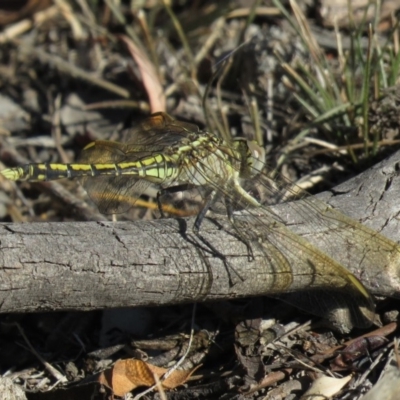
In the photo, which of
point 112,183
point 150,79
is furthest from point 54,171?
point 150,79

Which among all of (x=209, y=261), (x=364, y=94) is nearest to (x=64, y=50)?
(x=364, y=94)

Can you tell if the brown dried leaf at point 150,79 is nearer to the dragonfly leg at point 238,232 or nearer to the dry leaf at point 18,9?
the dry leaf at point 18,9

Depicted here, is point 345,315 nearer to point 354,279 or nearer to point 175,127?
point 354,279

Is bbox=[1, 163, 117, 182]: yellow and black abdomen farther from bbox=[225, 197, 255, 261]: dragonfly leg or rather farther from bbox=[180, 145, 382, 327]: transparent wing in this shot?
bbox=[180, 145, 382, 327]: transparent wing

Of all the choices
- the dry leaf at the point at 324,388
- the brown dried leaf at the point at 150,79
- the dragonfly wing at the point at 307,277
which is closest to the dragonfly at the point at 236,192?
the dragonfly wing at the point at 307,277

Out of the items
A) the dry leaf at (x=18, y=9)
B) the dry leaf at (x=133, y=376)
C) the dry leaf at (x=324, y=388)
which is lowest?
the dry leaf at (x=133, y=376)

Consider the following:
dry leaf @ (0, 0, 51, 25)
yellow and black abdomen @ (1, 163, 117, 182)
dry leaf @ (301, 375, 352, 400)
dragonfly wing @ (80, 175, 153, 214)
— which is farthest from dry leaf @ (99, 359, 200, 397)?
dry leaf @ (0, 0, 51, 25)
